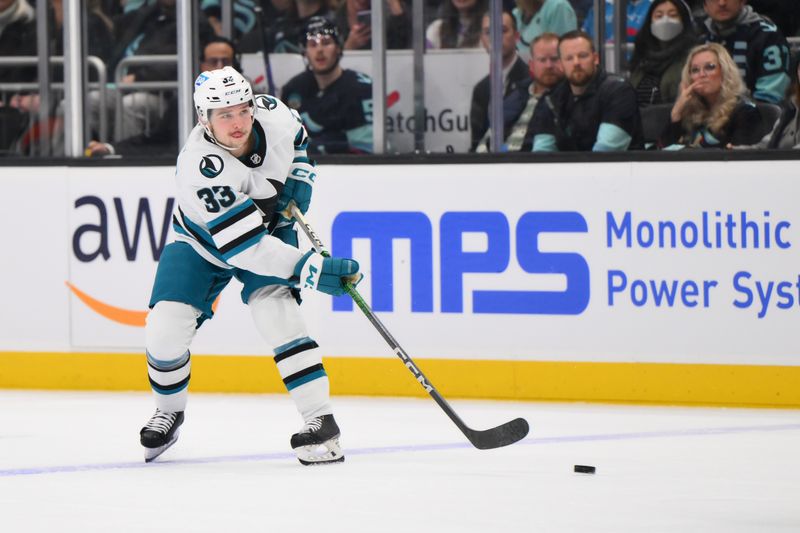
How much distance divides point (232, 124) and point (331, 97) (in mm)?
1838

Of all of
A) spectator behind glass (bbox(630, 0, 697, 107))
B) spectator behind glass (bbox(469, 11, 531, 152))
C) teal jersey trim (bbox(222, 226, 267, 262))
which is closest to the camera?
teal jersey trim (bbox(222, 226, 267, 262))

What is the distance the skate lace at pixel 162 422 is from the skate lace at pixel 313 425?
409 mm

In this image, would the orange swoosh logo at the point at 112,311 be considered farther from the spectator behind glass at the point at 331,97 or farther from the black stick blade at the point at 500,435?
the black stick blade at the point at 500,435

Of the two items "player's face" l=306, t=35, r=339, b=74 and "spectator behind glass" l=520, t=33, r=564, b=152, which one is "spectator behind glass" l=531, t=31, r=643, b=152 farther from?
"player's face" l=306, t=35, r=339, b=74

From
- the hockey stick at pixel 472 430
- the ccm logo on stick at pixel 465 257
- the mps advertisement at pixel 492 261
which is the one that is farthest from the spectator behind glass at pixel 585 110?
the hockey stick at pixel 472 430

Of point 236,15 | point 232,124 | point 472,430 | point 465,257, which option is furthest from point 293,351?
point 236,15

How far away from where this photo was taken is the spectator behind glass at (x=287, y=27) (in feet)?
19.2

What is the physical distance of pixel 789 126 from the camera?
5.21m

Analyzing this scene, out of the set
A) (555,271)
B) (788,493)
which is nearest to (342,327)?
(555,271)

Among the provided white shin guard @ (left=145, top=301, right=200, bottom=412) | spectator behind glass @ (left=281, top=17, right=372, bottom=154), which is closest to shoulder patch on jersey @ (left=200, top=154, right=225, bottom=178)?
white shin guard @ (left=145, top=301, right=200, bottom=412)

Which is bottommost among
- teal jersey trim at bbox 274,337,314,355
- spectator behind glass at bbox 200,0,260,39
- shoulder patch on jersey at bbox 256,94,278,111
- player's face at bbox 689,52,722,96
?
teal jersey trim at bbox 274,337,314,355

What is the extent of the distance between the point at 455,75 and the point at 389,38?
0.94ft

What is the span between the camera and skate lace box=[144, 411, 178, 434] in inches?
168

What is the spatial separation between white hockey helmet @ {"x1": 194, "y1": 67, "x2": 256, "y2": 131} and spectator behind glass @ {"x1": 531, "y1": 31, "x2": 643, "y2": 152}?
5.82ft
